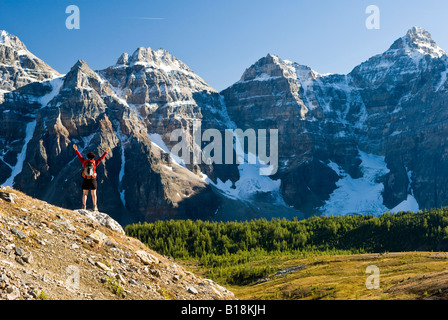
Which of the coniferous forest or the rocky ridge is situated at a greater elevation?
the rocky ridge

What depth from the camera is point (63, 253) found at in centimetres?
3234

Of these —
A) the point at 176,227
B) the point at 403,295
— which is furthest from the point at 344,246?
the point at 403,295

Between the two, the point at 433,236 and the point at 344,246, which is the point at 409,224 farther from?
the point at 344,246

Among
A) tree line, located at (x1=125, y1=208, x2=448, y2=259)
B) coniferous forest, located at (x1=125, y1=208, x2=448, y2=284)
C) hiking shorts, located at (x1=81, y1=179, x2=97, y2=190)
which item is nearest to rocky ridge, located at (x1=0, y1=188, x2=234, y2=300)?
hiking shorts, located at (x1=81, y1=179, x2=97, y2=190)

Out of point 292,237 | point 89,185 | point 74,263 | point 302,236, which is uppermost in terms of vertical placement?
point 89,185

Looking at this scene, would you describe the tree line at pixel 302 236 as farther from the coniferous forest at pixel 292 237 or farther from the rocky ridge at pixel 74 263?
the rocky ridge at pixel 74 263

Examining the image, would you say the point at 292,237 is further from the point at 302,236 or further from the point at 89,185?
the point at 89,185

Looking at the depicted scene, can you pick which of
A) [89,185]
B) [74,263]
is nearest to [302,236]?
[89,185]

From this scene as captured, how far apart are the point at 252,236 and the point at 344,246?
1342 inches

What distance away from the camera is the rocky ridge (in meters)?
27.8

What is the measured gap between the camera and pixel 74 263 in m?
31.9

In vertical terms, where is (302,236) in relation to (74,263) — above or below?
below

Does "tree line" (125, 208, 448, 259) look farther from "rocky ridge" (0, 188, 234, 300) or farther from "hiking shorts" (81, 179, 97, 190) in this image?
"rocky ridge" (0, 188, 234, 300)

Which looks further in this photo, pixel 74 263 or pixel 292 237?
pixel 292 237
